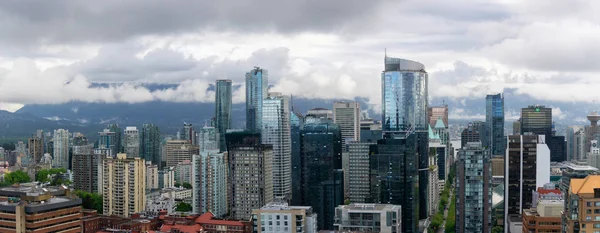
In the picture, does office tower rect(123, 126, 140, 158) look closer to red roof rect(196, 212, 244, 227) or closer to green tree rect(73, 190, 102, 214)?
green tree rect(73, 190, 102, 214)

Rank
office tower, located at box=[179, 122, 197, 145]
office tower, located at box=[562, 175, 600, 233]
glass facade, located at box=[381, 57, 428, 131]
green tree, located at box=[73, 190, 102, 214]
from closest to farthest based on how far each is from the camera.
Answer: office tower, located at box=[562, 175, 600, 233], green tree, located at box=[73, 190, 102, 214], glass facade, located at box=[381, 57, 428, 131], office tower, located at box=[179, 122, 197, 145]

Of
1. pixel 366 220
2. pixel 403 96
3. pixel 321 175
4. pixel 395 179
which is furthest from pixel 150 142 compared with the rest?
pixel 366 220

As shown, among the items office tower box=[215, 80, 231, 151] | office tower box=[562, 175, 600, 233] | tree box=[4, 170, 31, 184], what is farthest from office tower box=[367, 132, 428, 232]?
office tower box=[215, 80, 231, 151]

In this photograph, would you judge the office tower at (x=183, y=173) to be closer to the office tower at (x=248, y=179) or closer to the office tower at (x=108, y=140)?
the office tower at (x=108, y=140)

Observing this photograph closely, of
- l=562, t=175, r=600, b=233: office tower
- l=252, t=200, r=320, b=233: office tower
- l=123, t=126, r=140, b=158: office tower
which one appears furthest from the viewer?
l=123, t=126, r=140, b=158: office tower

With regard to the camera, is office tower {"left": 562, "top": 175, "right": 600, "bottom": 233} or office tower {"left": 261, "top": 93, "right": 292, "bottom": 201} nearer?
office tower {"left": 562, "top": 175, "right": 600, "bottom": 233}

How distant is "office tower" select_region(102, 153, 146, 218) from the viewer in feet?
103

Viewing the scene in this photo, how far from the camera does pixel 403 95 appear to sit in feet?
143

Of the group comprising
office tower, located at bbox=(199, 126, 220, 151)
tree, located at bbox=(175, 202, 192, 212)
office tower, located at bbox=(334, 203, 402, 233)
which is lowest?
tree, located at bbox=(175, 202, 192, 212)

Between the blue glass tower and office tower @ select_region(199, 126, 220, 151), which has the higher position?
the blue glass tower

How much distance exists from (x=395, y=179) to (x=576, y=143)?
31.8 m

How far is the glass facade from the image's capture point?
140ft

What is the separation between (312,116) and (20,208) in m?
24.7

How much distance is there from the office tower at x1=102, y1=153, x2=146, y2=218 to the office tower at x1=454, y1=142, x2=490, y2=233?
1494cm
